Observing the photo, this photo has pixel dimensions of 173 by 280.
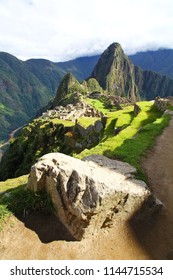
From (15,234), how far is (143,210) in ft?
24.8

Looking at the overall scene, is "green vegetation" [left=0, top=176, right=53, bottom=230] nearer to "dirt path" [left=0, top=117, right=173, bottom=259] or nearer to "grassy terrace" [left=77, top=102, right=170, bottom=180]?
"dirt path" [left=0, top=117, right=173, bottom=259]

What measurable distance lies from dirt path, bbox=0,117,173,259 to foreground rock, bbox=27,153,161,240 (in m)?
0.57

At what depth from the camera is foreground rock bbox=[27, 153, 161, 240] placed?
15.4 metres

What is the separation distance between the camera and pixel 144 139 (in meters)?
29.4

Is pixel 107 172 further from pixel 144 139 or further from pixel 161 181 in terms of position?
pixel 144 139

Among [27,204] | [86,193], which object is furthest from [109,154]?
[27,204]

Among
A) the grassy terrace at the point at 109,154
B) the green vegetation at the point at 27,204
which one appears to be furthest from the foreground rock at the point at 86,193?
the grassy terrace at the point at 109,154

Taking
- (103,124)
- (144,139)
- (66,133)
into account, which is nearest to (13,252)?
(144,139)

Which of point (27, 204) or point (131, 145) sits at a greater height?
point (131, 145)

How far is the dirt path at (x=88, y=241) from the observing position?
14445 millimetres

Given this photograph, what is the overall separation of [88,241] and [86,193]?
2.52 meters

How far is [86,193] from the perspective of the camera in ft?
51.1

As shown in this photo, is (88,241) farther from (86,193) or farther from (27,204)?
(27,204)

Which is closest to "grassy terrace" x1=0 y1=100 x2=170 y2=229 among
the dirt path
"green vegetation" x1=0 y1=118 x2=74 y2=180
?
the dirt path
